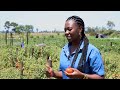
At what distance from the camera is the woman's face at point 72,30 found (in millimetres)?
1795

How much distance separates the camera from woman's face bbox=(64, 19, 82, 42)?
1795mm

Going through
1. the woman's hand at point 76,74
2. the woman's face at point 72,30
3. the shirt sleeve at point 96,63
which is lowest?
the woman's hand at point 76,74

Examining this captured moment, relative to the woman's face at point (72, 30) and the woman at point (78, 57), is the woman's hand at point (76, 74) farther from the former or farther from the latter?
the woman's face at point (72, 30)

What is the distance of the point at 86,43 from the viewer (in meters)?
1.81

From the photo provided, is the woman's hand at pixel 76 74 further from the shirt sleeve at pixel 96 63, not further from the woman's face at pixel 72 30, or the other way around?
the woman's face at pixel 72 30

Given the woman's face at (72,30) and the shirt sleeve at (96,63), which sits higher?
the woman's face at (72,30)

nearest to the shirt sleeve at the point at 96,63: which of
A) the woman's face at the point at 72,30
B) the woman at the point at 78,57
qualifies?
the woman at the point at 78,57
